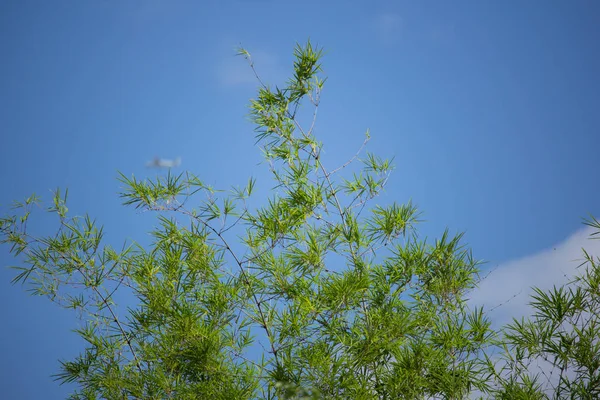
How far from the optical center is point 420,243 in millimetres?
3873

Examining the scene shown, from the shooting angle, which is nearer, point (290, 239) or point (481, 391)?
point (481, 391)

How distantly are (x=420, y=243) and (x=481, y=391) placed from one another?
93 centimetres

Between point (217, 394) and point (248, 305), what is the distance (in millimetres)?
558

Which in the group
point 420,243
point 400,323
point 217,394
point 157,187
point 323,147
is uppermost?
point 323,147

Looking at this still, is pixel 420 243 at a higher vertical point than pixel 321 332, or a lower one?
higher

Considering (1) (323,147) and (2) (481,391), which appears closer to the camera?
(2) (481,391)

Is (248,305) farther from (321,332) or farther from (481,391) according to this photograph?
(481,391)

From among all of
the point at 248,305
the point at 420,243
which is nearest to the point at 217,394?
the point at 248,305

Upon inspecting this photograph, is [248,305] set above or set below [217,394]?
above

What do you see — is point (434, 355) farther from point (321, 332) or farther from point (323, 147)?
point (323, 147)

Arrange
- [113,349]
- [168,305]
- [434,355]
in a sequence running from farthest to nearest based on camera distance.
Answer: [113,349] → [168,305] → [434,355]

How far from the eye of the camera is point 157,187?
3.88 meters

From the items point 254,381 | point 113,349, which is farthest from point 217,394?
point 113,349

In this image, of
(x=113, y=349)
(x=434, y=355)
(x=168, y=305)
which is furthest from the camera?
(x=113, y=349)
